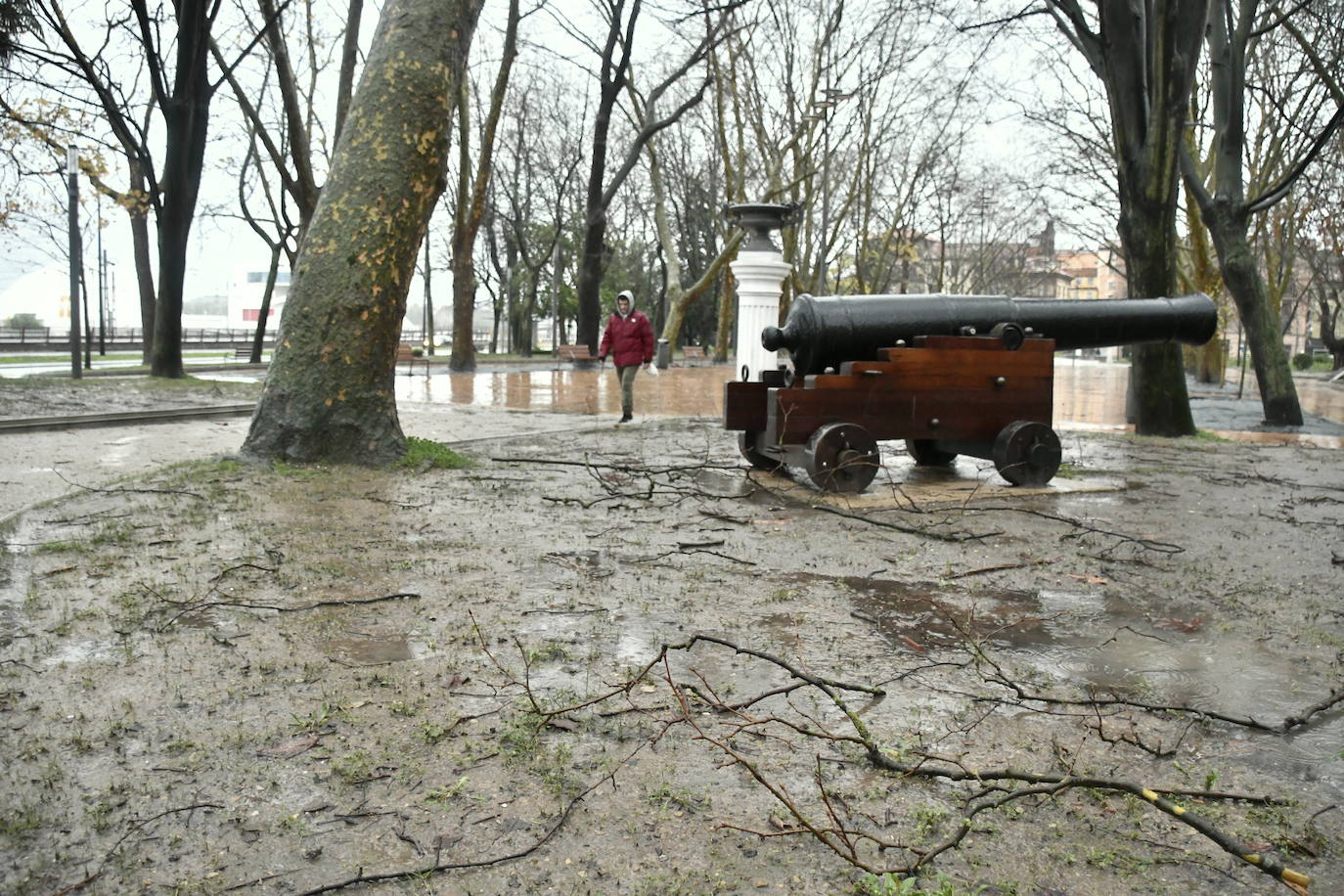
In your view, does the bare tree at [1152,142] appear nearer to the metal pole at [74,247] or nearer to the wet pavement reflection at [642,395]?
the wet pavement reflection at [642,395]

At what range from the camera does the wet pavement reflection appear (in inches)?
663

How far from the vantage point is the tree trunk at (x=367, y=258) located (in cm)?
877

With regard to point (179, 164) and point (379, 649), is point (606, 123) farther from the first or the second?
point (379, 649)

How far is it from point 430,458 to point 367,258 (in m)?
1.64

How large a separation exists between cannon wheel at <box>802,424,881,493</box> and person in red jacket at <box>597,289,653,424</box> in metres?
6.77

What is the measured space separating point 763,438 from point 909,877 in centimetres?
669

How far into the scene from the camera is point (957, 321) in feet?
27.8

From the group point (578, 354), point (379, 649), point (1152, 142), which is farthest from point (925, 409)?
point (578, 354)

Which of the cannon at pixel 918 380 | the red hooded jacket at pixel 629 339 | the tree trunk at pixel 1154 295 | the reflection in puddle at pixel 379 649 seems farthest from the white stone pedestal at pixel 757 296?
the reflection in puddle at pixel 379 649

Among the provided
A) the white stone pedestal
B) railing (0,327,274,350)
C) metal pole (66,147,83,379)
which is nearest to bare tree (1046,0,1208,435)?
the white stone pedestal

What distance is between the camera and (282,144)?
37.1 meters

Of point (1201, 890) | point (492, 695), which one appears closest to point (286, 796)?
point (492, 695)

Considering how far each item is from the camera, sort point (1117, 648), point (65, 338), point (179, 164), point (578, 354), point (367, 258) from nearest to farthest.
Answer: point (1117, 648), point (367, 258), point (179, 164), point (578, 354), point (65, 338)

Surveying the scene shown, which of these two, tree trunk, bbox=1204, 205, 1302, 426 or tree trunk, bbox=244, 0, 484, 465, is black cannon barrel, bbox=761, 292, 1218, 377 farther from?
tree trunk, bbox=1204, 205, 1302, 426
